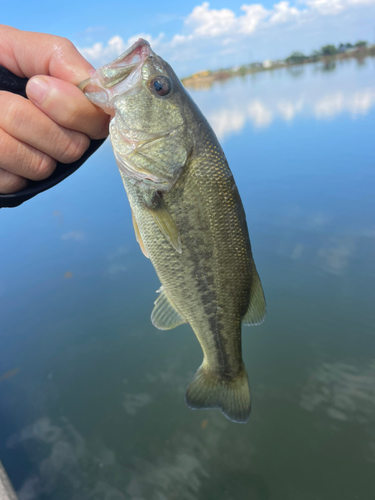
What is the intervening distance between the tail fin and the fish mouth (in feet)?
6.09

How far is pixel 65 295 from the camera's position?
6727mm

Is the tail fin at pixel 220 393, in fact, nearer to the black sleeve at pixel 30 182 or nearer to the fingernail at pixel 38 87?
the black sleeve at pixel 30 182

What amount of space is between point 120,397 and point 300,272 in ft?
14.1

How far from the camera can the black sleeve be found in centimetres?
146

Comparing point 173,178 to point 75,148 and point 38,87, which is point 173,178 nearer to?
point 75,148

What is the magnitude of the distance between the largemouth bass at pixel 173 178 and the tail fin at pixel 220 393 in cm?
76

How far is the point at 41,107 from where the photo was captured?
1330mm

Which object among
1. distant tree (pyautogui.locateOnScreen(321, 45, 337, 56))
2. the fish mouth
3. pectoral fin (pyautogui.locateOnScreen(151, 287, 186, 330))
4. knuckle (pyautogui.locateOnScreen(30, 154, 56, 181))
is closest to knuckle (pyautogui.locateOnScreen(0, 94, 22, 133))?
knuckle (pyautogui.locateOnScreen(30, 154, 56, 181))

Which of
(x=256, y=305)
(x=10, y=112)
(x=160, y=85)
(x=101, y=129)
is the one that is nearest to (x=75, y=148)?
(x=101, y=129)

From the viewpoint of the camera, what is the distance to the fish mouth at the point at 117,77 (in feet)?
4.45

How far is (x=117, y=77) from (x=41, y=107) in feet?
1.25

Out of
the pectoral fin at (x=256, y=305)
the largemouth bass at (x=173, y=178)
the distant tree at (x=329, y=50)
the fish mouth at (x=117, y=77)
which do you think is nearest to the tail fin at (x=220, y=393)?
the pectoral fin at (x=256, y=305)

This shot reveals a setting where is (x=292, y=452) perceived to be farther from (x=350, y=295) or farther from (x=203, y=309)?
(x=203, y=309)

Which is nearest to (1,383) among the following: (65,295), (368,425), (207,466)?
(65,295)
